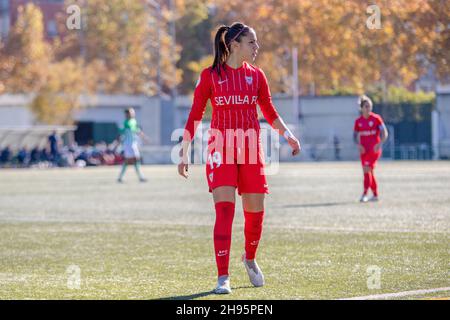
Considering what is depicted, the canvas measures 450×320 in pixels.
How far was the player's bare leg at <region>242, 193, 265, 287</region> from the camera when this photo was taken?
9461 millimetres

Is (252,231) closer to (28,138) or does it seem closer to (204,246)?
(204,246)

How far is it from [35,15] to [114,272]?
65938 mm

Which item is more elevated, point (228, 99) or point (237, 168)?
point (228, 99)

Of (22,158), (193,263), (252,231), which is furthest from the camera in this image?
(22,158)

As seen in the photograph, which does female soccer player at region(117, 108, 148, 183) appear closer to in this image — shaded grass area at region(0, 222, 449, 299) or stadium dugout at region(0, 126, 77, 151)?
shaded grass area at region(0, 222, 449, 299)

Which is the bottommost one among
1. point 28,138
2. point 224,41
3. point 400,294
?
point 400,294

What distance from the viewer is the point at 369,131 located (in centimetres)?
2295

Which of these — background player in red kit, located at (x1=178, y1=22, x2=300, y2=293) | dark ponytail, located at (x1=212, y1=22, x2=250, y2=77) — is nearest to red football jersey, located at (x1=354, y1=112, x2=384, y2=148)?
background player in red kit, located at (x1=178, y1=22, x2=300, y2=293)

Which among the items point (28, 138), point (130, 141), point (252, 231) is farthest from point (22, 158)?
point (252, 231)

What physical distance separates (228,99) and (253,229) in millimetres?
1130

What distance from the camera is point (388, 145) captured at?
6438 cm

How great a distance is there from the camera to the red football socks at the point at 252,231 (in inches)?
378

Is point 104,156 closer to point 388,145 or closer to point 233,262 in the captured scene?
point 388,145

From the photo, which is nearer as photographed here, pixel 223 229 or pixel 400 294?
pixel 400 294
